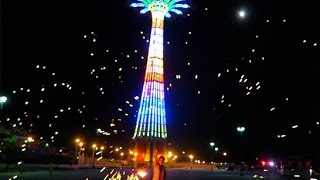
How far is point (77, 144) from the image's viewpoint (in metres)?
59.0

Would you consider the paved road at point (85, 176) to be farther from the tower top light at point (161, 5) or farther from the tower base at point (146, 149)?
the tower top light at point (161, 5)

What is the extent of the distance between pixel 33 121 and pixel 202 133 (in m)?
35.9

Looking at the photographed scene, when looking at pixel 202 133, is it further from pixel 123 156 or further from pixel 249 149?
pixel 123 156

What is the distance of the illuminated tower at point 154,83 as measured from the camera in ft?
204

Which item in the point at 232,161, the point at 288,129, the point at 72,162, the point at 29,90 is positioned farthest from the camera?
the point at 232,161

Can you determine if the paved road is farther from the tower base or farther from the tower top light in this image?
the tower top light

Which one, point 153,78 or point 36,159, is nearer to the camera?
point 36,159

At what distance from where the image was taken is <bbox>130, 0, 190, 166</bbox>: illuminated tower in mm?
62125

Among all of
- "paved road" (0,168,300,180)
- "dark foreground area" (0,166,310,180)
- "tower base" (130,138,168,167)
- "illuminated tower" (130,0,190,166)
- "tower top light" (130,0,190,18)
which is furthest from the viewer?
"tower base" (130,138,168,167)

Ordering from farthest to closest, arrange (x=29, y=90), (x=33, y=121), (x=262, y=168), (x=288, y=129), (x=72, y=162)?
(x=262, y=168), (x=288, y=129), (x=72, y=162), (x=33, y=121), (x=29, y=90)

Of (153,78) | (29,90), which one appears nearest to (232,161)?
(153,78)

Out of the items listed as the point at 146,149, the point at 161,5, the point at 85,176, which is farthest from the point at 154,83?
the point at 85,176

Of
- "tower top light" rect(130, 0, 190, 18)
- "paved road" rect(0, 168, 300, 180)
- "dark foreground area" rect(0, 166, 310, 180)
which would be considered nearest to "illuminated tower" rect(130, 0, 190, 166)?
"tower top light" rect(130, 0, 190, 18)

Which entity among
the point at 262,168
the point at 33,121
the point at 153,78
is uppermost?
the point at 153,78
